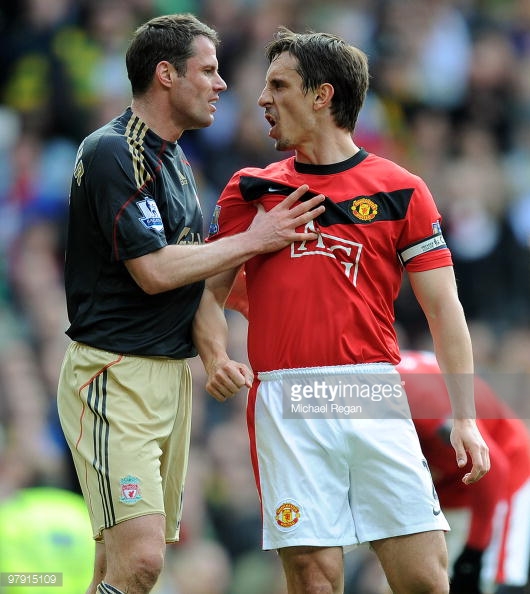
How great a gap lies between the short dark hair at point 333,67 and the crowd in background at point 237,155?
13.3ft

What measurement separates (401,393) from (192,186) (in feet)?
4.47

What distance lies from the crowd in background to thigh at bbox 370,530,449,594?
3.66 meters

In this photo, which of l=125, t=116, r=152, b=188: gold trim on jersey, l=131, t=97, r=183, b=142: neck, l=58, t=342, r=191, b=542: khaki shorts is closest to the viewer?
l=58, t=342, r=191, b=542: khaki shorts

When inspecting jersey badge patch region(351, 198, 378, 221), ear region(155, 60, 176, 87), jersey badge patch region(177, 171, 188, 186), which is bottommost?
jersey badge patch region(351, 198, 378, 221)

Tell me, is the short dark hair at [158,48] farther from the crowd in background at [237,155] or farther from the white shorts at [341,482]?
the crowd in background at [237,155]

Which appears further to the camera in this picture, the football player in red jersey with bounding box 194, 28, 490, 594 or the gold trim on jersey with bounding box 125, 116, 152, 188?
the gold trim on jersey with bounding box 125, 116, 152, 188

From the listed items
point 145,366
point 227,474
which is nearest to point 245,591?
point 227,474

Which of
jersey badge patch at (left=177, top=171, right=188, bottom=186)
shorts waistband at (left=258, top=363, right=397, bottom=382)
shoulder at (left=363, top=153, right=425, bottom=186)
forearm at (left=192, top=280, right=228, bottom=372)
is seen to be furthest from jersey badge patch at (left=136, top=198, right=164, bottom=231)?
shoulder at (left=363, top=153, right=425, bottom=186)

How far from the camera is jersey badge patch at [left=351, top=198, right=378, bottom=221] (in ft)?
16.4

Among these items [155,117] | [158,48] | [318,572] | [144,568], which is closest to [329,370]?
[318,572]

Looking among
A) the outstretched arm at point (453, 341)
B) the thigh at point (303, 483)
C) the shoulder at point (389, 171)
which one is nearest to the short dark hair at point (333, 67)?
the shoulder at point (389, 171)

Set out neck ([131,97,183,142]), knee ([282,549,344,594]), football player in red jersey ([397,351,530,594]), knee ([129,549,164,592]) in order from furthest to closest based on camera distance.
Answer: football player in red jersey ([397,351,530,594]) < neck ([131,97,183,142]) < knee ([129,549,164,592]) < knee ([282,549,344,594])

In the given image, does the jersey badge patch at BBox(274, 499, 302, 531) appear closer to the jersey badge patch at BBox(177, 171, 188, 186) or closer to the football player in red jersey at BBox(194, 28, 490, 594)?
the football player in red jersey at BBox(194, 28, 490, 594)

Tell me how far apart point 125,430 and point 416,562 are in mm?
1298
